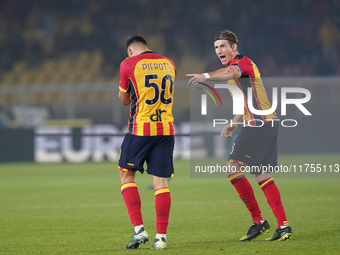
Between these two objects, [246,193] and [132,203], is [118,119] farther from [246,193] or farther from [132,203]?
[132,203]

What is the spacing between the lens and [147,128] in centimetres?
448

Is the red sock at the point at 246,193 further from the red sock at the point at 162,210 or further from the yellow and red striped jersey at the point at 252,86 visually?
the red sock at the point at 162,210

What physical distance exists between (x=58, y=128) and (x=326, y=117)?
9.14 metres

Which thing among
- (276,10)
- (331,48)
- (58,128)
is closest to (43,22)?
(58,128)

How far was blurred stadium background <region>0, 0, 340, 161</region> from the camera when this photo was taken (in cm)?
2192

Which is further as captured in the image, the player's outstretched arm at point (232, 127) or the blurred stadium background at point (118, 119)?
the blurred stadium background at point (118, 119)

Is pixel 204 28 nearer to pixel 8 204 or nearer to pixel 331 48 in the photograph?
pixel 331 48

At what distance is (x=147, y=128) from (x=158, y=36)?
19.3 meters

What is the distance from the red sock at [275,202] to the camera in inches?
187

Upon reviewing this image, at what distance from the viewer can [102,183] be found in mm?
11367

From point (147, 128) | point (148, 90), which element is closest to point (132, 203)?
point (147, 128)

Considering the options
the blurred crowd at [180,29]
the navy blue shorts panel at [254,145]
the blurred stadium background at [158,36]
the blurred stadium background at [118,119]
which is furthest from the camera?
the blurred crowd at [180,29]

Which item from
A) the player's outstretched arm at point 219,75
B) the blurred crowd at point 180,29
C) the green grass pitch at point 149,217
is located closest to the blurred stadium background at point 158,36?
the blurred crowd at point 180,29

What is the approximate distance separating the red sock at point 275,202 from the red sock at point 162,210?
99 cm
